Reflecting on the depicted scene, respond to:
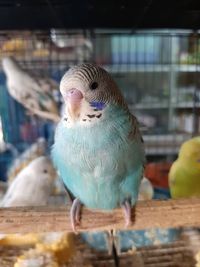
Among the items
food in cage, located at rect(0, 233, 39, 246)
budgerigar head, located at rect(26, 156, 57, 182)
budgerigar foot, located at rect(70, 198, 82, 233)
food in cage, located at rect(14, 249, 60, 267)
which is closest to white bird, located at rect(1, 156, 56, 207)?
budgerigar head, located at rect(26, 156, 57, 182)

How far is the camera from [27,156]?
153 centimetres

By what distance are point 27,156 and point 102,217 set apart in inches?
39.0

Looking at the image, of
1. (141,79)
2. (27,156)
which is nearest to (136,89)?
(141,79)

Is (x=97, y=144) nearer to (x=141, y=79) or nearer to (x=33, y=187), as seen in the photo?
(x=33, y=187)

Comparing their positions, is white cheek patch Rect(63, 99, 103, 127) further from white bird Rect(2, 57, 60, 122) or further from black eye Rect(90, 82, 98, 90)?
white bird Rect(2, 57, 60, 122)

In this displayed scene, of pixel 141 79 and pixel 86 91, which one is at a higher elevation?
pixel 86 91

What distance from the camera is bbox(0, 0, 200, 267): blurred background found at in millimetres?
846

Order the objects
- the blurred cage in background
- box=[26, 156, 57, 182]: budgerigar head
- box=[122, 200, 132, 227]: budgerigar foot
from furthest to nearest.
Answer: the blurred cage in background
box=[26, 156, 57, 182]: budgerigar head
box=[122, 200, 132, 227]: budgerigar foot

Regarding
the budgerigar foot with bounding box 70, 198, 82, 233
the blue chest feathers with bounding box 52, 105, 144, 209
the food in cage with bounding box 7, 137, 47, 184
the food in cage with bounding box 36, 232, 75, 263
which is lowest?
the food in cage with bounding box 7, 137, 47, 184

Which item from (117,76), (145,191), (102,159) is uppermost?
(102,159)

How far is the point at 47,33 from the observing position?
1213 mm

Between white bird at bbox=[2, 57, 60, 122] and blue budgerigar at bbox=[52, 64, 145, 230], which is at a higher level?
blue budgerigar at bbox=[52, 64, 145, 230]

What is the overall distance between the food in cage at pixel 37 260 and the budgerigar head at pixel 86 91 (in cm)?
33

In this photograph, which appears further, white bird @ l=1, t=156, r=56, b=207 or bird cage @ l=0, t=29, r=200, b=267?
white bird @ l=1, t=156, r=56, b=207
